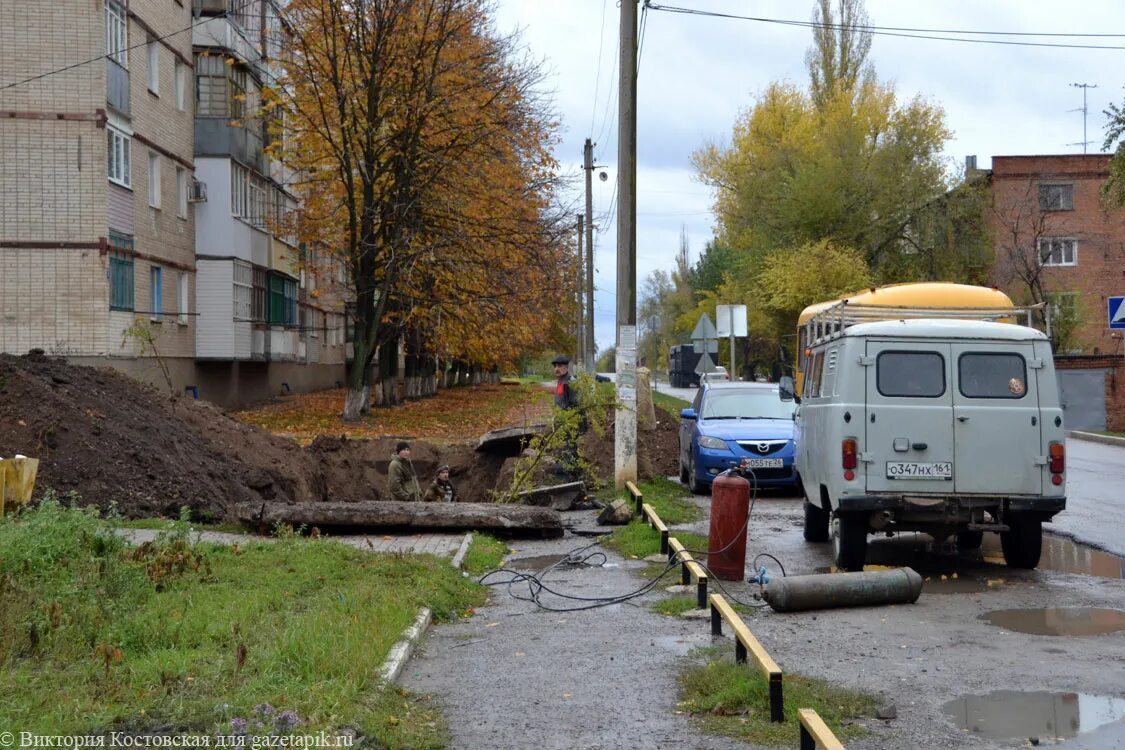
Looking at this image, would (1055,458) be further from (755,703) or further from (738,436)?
(738,436)

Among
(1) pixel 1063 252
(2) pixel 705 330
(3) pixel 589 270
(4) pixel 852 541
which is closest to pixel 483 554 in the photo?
(4) pixel 852 541

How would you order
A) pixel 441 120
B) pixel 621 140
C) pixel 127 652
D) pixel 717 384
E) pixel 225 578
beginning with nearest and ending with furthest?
1. pixel 127 652
2. pixel 225 578
3. pixel 621 140
4. pixel 717 384
5. pixel 441 120

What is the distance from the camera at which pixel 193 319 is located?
115ft

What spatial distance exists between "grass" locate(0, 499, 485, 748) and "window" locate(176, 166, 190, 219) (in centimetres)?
2554

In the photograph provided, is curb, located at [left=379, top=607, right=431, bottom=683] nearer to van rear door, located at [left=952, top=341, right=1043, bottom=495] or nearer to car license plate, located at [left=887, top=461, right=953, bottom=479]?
car license plate, located at [left=887, top=461, right=953, bottom=479]

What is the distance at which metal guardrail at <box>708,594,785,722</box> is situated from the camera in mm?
6125

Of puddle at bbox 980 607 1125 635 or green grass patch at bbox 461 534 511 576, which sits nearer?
puddle at bbox 980 607 1125 635

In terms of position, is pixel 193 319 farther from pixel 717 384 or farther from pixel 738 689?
pixel 738 689

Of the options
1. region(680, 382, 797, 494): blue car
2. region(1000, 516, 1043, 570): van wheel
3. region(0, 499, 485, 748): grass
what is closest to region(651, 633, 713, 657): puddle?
region(0, 499, 485, 748): grass

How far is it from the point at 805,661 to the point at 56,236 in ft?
82.2

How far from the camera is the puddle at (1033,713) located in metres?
6.02

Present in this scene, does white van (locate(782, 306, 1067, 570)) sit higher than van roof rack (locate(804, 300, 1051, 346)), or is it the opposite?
van roof rack (locate(804, 300, 1051, 346))

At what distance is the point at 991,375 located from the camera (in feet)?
36.2

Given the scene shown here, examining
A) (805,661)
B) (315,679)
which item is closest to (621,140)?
(805,661)
